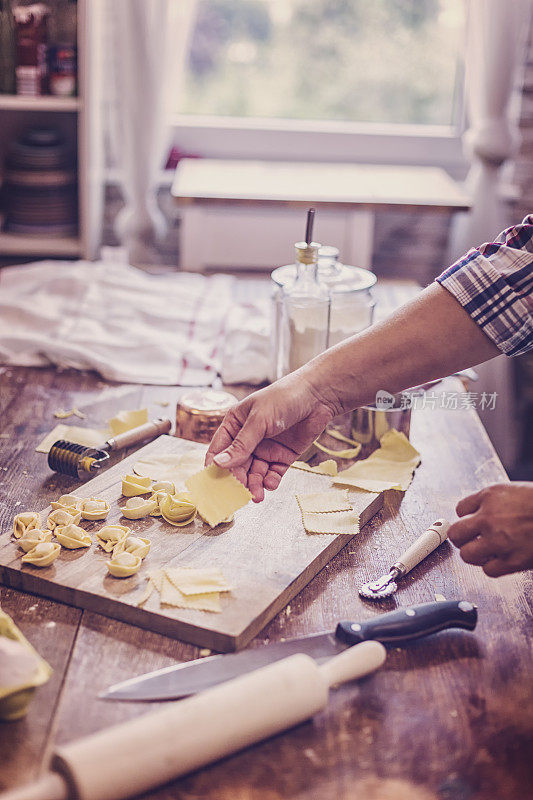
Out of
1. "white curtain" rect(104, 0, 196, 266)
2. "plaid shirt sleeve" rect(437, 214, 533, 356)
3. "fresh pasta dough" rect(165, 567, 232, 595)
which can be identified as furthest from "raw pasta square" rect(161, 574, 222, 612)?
"white curtain" rect(104, 0, 196, 266)

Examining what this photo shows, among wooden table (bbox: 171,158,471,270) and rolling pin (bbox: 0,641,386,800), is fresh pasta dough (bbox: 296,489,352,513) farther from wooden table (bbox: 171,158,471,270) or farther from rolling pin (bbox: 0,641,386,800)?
wooden table (bbox: 171,158,471,270)

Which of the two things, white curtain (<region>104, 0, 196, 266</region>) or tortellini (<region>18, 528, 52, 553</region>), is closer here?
tortellini (<region>18, 528, 52, 553</region>)

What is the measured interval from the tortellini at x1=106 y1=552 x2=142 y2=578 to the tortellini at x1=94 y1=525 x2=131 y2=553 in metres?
0.03

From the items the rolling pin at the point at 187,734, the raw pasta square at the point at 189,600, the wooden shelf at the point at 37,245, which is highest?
the rolling pin at the point at 187,734

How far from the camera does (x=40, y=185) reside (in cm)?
252

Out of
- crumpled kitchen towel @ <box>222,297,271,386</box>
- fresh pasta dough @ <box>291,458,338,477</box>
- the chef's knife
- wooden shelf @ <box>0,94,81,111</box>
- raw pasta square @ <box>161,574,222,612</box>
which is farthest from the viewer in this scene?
wooden shelf @ <box>0,94,81,111</box>

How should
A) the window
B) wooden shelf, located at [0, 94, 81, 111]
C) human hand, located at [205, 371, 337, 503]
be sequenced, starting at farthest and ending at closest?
the window, wooden shelf, located at [0, 94, 81, 111], human hand, located at [205, 371, 337, 503]

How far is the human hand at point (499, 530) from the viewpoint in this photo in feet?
3.01

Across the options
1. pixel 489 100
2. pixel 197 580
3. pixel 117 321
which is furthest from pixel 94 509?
pixel 489 100

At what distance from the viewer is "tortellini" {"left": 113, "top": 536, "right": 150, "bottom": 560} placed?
100 centimetres

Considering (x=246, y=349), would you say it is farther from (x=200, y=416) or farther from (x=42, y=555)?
(x=42, y=555)

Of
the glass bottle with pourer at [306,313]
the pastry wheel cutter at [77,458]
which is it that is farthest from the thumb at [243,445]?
the glass bottle with pourer at [306,313]

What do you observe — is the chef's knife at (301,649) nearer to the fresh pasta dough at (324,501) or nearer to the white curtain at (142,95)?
the fresh pasta dough at (324,501)

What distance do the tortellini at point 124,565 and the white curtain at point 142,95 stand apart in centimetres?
194
